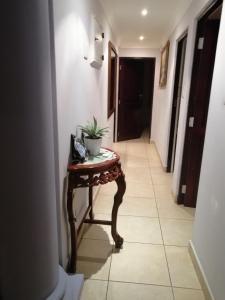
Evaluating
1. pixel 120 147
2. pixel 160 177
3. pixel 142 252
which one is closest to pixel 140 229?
pixel 142 252

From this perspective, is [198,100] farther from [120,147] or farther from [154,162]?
[120,147]

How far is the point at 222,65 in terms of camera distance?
147 centimetres

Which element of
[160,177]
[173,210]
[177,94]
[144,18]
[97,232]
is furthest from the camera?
[160,177]

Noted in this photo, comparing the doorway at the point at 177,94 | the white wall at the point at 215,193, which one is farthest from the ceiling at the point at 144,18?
the white wall at the point at 215,193

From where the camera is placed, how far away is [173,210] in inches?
104

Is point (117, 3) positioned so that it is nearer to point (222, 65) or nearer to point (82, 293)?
point (222, 65)

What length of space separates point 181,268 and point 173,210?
2.89ft

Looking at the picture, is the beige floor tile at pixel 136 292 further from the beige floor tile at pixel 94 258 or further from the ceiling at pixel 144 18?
the ceiling at pixel 144 18

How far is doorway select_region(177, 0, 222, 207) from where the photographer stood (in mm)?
2230

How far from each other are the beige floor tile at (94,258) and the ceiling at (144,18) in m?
2.58

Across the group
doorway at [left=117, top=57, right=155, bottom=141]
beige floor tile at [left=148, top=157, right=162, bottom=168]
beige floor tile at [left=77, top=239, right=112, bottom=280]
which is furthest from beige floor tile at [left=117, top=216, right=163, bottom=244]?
doorway at [left=117, top=57, right=155, bottom=141]

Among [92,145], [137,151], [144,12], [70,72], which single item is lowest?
[137,151]

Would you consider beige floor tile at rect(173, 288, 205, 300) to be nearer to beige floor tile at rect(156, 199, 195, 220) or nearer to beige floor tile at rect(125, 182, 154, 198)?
beige floor tile at rect(156, 199, 195, 220)

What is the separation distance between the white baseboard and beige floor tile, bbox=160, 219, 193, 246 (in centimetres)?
16
